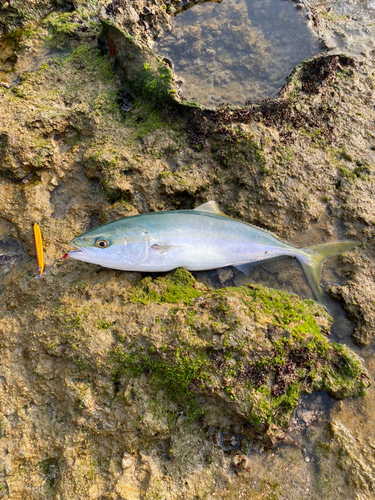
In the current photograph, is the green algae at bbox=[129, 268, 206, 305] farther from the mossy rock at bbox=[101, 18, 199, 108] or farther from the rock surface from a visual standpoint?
the mossy rock at bbox=[101, 18, 199, 108]

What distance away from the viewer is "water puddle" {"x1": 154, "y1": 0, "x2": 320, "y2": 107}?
4.60 metres

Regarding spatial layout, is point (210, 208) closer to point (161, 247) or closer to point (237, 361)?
point (161, 247)

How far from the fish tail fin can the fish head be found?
1725 millimetres

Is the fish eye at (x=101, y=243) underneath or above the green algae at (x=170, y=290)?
above

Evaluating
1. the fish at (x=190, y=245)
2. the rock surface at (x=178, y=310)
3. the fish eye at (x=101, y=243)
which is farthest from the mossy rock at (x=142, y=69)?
the fish eye at (x=101, y=243)

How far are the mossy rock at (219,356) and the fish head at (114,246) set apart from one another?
15.6 inches

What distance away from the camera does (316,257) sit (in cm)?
333

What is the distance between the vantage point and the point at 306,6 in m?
5.31

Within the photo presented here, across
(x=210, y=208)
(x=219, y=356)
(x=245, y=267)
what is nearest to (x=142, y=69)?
(x=210, y=208)

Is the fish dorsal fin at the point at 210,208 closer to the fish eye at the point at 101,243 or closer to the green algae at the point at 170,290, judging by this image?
the green algae at the point at 170,290

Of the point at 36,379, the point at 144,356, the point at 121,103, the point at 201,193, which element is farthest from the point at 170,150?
the point at 36,379

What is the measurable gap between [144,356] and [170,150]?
7.76 feet

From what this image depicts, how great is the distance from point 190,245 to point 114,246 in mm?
764

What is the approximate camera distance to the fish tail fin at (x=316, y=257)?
3.29 m
